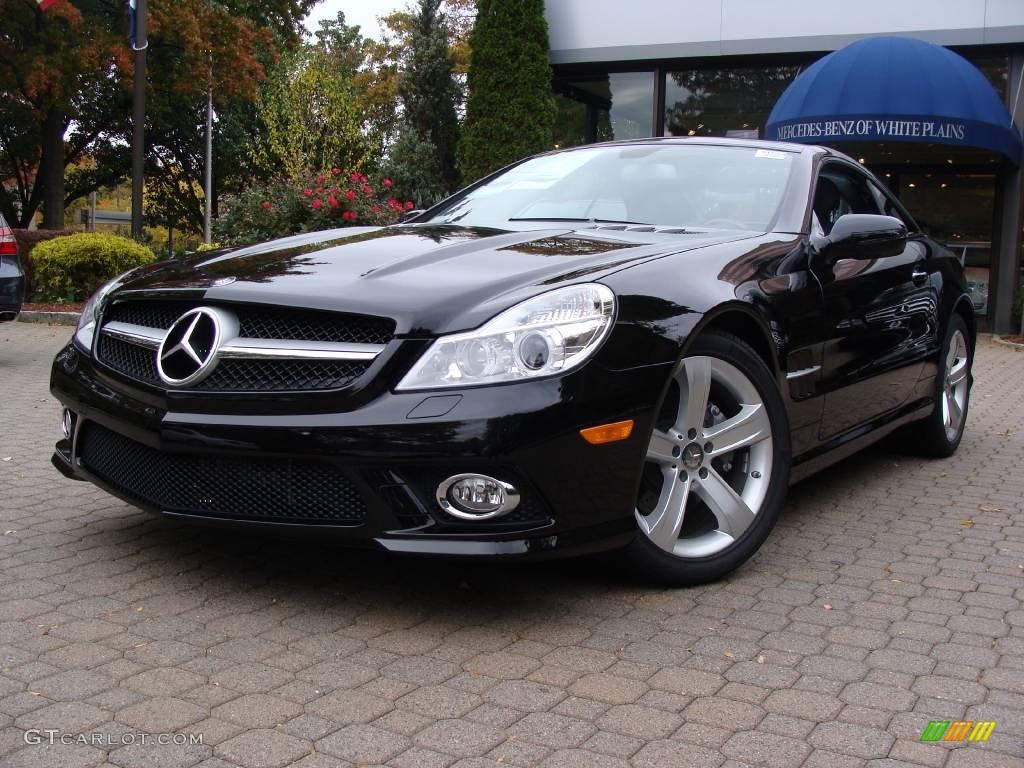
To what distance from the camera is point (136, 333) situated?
137 inches

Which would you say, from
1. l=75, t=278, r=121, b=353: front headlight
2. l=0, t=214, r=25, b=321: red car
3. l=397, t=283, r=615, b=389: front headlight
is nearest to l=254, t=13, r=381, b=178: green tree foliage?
l=0, t=214, r=25, b=321: red car

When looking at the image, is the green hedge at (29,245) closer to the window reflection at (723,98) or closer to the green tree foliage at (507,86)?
the green tree foliage at (507,86)

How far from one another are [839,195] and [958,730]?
9.36 feet

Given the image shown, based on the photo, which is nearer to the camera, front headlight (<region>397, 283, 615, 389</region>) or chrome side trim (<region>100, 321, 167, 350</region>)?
front headlight (<region>397, 283, 615, 389</region>)

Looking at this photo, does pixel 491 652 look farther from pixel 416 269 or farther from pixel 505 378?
pixel 416 269

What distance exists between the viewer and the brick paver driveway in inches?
95.9

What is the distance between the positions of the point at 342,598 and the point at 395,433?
0.72m

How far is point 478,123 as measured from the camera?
18.9 metres

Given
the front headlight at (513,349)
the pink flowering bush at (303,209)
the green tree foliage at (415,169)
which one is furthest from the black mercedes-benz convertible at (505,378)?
the green tree foliage at (415,169)

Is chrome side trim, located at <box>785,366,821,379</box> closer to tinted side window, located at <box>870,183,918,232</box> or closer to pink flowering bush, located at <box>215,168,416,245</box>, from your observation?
tinted side window, located at <box>870,183,918,232</box>

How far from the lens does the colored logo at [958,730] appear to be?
98.8 inches

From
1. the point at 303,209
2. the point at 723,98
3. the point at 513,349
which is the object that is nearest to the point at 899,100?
the point at 723,98

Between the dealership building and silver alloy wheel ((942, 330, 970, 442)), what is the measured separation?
8.41 meters

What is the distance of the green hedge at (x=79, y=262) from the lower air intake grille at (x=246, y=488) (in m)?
11.7
